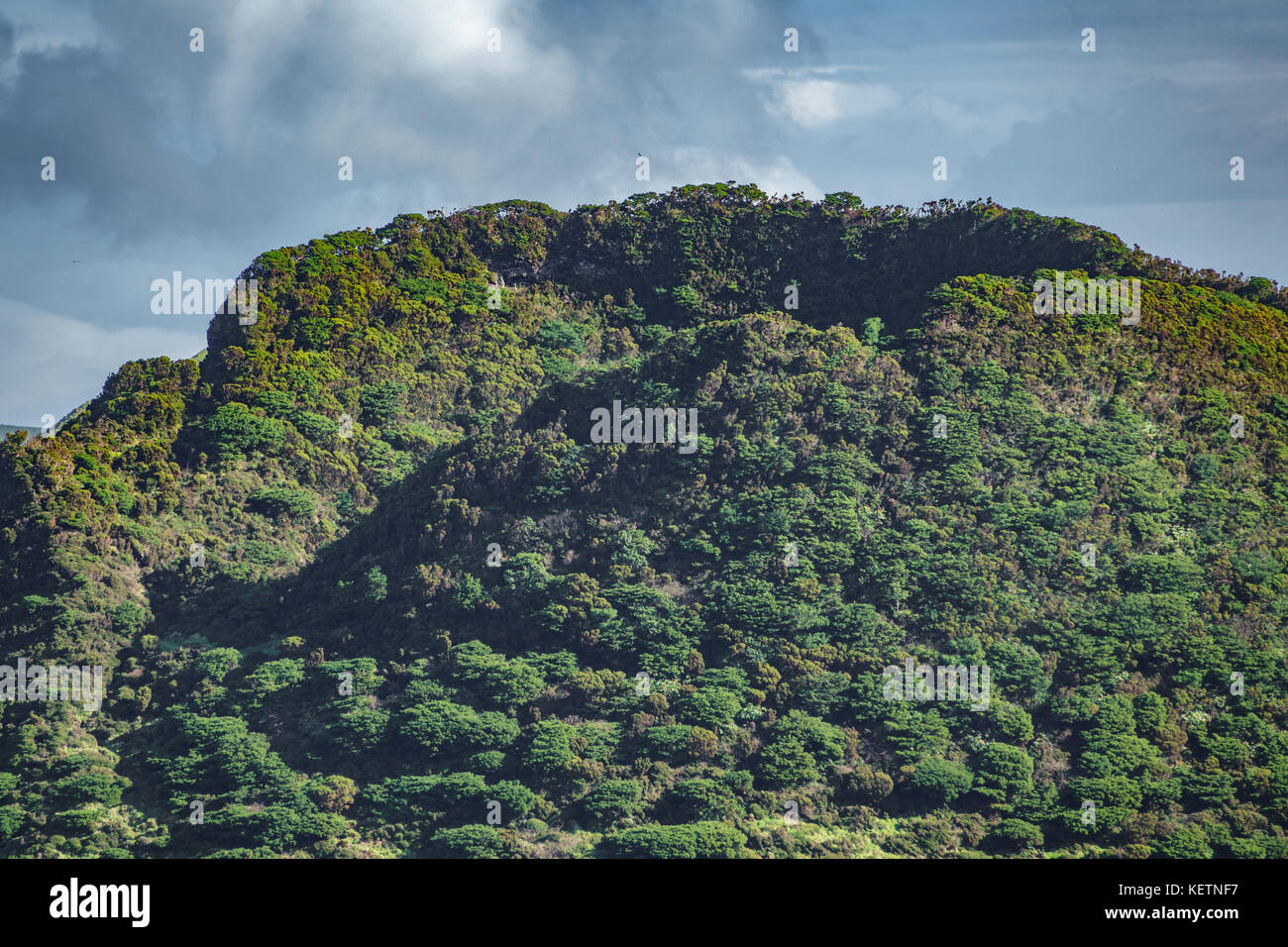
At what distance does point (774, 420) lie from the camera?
53.1 metres

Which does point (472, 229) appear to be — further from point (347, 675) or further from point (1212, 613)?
point (1212, 613)

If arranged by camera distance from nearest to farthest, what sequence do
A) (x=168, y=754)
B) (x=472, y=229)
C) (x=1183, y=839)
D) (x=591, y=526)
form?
(x=1183, y=839) → (x=168, y=754) → (x=591, y=526) → (x=472, y=229)

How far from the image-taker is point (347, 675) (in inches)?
1822

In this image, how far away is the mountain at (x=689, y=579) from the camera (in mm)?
41688

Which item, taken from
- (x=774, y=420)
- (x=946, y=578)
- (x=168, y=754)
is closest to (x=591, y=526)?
(x=774, y=420)

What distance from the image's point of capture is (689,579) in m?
48.9

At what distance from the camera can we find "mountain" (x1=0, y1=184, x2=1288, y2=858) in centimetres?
4169

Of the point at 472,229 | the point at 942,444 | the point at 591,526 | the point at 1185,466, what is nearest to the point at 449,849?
the point at 591,526

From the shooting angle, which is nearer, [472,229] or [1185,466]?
[1185,466]

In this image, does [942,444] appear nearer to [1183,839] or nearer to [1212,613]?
[1212,613]

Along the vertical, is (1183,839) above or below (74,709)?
below
